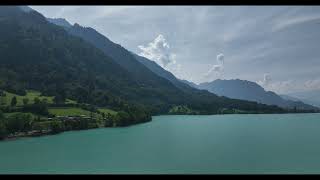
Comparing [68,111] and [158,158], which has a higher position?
[68,111]

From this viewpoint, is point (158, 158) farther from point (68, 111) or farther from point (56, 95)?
point (56, 95)

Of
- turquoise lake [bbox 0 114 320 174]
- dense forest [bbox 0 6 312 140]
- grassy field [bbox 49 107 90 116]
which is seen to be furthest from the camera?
grassy field [bbox 49 107 90 116]

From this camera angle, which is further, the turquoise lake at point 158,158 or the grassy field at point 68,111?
the grassy field at point 68,111

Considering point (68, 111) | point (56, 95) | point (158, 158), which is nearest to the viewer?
point (158, 158)

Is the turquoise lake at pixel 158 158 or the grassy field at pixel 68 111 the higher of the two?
the grassy field at pixel 68 111

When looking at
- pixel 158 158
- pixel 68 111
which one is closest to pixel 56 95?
pixel 68 111

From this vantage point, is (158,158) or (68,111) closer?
(158,158)

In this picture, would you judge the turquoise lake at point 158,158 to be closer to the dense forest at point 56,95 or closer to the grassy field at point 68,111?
the dense forest at point 56,95

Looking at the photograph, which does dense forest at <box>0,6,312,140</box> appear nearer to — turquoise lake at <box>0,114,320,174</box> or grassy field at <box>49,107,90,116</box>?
grassy field at <box>49,107,90,116</box>

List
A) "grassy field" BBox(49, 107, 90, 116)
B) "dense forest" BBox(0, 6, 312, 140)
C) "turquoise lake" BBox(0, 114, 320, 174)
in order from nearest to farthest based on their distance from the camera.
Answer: "turquoise lake" BBox(0, 114, 320, 174) < "dense forest" BBox(0, 6, 312, 140) < "grassy field" BBox(49, 107, 90, 116)

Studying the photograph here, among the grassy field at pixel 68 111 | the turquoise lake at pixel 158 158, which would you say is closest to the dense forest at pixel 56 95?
the grassy field at pixel 68 111

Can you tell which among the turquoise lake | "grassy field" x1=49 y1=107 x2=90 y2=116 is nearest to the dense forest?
"grassy field" x1=49 y1=107 x2=90 y2=116
